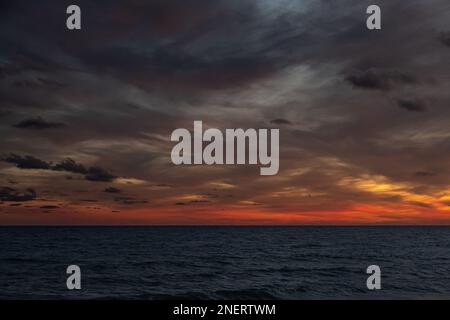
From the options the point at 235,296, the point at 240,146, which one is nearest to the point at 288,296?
the point at 235,296

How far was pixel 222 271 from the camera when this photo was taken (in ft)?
140

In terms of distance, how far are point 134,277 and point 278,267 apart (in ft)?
55.1

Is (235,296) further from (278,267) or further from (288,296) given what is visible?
(278,267)

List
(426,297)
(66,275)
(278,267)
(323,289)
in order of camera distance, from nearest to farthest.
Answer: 1. (426,297)
2. (323,289)
3. (66,275)
4. (278,267)

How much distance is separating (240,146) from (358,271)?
27.2 metres
